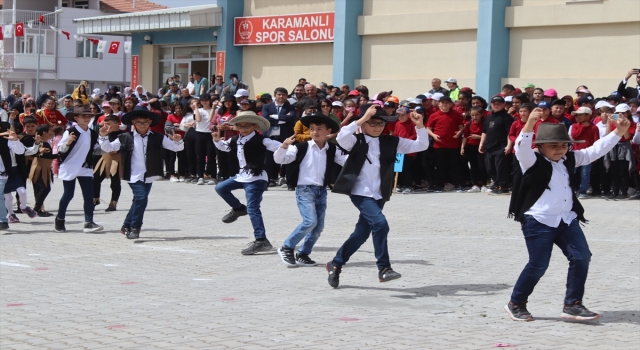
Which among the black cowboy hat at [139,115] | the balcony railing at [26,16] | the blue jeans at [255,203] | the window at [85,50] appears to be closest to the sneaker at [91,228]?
the black cowboy hat at [139,115]

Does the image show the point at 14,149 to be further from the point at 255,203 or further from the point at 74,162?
the point at 255,203

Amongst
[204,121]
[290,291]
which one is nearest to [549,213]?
[290,291]

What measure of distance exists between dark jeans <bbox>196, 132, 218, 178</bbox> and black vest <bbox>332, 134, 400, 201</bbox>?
36.0ft

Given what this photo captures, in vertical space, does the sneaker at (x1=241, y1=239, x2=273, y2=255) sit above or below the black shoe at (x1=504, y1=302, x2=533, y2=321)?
below

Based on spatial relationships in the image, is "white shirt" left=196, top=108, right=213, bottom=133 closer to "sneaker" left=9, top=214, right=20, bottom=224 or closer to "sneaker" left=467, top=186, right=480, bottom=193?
"sneaker" left=467, top=186, right=480, bottom=193

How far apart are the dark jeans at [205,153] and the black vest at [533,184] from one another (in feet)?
41.5

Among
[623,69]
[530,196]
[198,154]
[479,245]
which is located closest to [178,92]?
[198,154]

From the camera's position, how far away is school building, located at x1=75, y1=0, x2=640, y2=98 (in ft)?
70.9

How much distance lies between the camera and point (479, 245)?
11703 mm

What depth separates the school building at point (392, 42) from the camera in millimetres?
21609

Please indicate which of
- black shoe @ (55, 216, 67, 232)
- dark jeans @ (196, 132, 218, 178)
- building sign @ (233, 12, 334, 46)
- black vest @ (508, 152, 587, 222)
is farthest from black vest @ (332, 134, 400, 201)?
building sign @ (233, 12, 334, 46)

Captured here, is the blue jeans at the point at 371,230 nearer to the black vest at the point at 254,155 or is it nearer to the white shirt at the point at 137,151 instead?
the black vest at the point at 254,155

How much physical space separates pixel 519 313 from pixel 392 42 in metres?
18.9

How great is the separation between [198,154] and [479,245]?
961 centimetres
